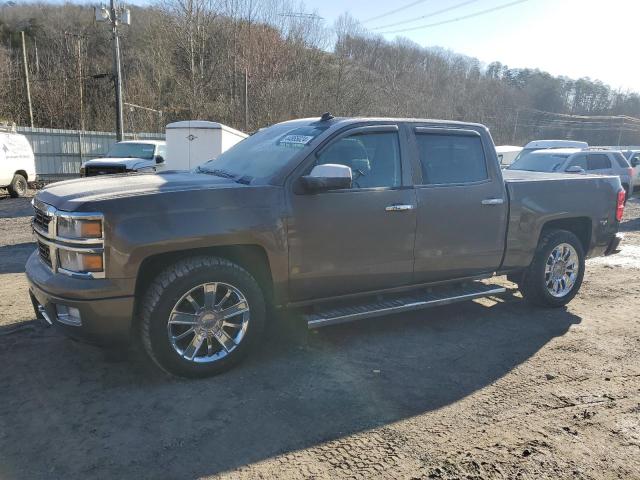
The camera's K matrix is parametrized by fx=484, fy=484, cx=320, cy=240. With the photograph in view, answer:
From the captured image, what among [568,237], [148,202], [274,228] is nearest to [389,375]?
[274,228]

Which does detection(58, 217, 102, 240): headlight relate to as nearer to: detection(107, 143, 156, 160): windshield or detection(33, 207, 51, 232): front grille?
detection(33, 207, 51, 232): front grille

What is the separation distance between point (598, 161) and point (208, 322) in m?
14.7

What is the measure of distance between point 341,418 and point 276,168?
199 centimetres

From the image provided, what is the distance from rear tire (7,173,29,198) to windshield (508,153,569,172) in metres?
15.1

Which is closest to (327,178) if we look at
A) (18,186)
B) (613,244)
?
(613,244)

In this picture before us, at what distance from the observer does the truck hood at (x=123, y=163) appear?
43.2 ft

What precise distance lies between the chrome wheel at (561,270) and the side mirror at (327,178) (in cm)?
303

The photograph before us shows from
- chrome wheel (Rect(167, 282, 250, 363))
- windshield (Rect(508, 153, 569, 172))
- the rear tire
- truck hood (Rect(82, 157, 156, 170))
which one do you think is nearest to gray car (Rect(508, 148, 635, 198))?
windshield (Rect(508, 153, 569, 172))

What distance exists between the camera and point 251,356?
162 inches

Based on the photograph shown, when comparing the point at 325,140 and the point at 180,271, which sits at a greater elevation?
the point at 325,140

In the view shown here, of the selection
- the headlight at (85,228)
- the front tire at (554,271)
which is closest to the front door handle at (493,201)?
the front tire at (554,271)

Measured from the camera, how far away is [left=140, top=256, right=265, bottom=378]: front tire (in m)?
3.47

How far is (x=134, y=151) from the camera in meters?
14.9

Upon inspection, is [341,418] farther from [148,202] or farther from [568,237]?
[568,237]
